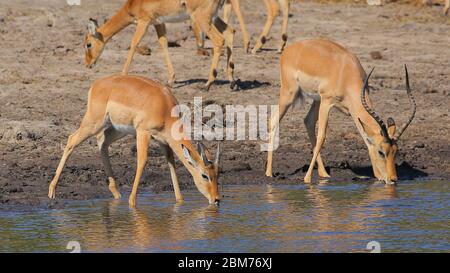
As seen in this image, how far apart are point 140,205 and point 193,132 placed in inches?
108

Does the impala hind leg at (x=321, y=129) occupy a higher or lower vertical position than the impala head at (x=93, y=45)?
lower

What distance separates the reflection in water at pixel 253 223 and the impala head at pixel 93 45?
4.41 meters

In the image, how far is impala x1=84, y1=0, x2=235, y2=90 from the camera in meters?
15.1

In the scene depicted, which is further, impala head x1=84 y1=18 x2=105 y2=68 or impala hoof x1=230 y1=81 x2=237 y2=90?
impala head x1=84 y1=18 x2=105 y2=68

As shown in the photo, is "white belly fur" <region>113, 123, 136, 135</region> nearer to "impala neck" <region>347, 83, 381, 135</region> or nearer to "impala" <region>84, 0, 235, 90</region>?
"impala neck" <region>347, 83, 381, 135</region>

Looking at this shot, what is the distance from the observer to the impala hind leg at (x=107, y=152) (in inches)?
444

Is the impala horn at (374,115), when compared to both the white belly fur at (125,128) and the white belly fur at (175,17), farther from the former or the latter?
the white belly fur at (175,17)

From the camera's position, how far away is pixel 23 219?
10.2 meters

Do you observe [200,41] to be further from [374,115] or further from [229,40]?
[374,115]

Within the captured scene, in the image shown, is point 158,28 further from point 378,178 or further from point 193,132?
point 378,178

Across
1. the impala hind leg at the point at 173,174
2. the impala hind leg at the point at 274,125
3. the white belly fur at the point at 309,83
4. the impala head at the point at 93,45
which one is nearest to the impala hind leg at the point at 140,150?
the impala hind leg at the point at 173,174

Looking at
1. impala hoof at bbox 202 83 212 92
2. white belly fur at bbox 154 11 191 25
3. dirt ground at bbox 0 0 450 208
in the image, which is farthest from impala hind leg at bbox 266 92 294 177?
white belly fur at bbox 154 11 191 25

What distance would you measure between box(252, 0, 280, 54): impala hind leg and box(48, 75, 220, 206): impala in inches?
237
